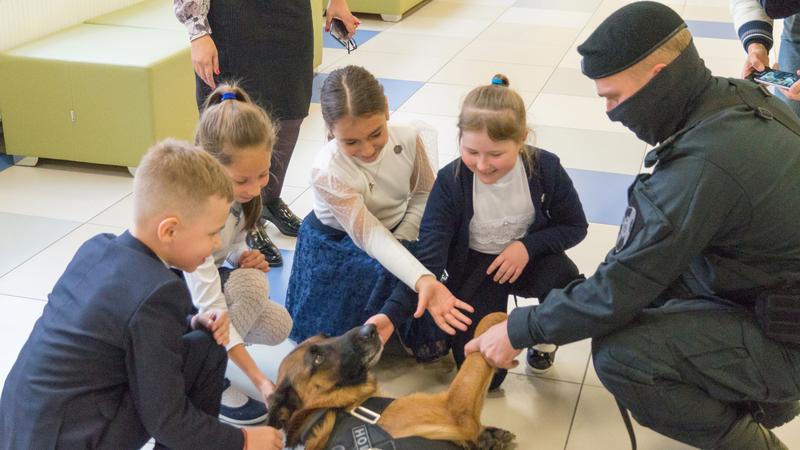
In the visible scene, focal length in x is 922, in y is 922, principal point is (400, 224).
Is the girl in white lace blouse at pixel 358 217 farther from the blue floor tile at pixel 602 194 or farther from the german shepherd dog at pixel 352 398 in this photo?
the blue floor tile at pixel 602 194

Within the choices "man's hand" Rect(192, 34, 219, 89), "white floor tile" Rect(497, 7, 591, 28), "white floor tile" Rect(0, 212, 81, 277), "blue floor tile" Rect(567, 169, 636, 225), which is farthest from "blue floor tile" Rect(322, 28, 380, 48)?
"man's hand" Rect(192, 34, 219, 89)

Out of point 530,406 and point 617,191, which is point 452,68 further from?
point 530,406

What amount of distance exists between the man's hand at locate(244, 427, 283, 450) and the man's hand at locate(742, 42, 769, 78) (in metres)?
1.98

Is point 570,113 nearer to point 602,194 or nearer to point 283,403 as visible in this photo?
point 602,194

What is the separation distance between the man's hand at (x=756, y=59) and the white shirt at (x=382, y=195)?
1158 mm

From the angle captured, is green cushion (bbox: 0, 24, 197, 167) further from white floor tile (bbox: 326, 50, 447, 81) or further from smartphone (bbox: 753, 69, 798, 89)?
smartphone (bbox: 753, 69, 798, 89)

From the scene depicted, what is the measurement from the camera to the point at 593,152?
165 inches

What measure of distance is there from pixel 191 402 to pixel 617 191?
2379 mm

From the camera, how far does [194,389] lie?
192 centimetres

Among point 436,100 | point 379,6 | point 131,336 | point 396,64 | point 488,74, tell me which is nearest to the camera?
point 131,336

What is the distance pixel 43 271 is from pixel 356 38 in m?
3.64

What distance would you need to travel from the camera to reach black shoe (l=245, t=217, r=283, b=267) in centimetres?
315

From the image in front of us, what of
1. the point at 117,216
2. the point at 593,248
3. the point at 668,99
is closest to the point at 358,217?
the point at 668,99

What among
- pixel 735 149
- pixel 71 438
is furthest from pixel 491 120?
pixel 71 438
